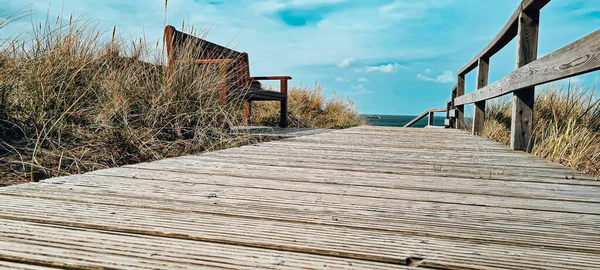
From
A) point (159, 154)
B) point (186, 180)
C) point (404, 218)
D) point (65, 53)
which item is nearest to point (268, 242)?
point (404, 218)

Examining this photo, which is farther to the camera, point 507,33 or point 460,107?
point 460,107

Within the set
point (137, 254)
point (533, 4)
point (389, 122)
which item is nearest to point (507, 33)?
point (533, 4)

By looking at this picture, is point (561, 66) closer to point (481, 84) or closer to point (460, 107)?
point (481, 84)

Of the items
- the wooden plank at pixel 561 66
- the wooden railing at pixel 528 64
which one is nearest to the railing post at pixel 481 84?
the wooden railing at pixel 528 64

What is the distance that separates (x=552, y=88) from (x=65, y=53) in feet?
15.5

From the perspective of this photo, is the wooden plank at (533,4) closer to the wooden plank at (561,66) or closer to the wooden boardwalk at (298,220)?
the wooden plank at (561,66)

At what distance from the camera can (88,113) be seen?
269 centimetres

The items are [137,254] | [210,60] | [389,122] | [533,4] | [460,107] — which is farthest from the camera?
[389,122]

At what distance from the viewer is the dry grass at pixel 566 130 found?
241 cm

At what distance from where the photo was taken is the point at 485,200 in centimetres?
114

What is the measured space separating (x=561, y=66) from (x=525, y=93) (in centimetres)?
70

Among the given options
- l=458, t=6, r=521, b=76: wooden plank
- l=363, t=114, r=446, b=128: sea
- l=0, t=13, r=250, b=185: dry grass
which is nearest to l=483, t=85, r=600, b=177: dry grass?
l=458, t=6, r=521, b=76: wooden plank

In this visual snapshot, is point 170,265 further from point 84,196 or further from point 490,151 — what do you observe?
point 490,151

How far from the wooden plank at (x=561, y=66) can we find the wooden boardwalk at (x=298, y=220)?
0.51 metres
